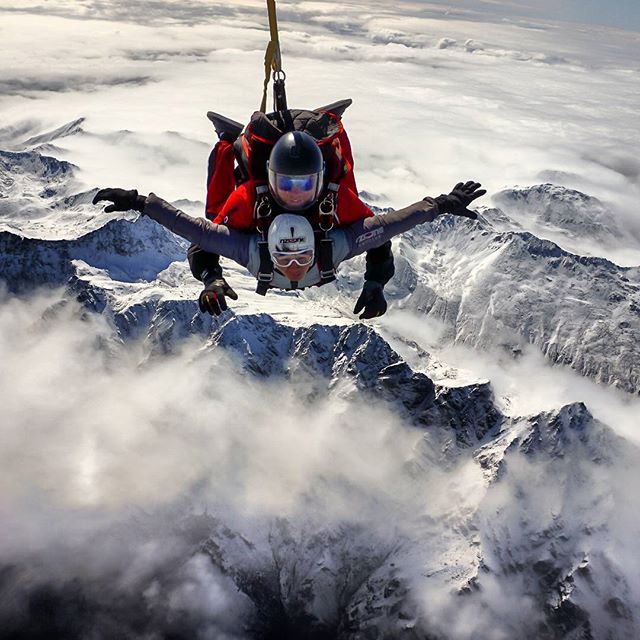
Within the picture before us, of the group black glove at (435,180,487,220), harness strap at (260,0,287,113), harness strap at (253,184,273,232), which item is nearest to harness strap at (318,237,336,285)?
harness strap at (253,184,273,232)

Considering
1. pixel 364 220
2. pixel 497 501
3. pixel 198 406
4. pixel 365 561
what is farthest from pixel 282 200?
pixel 198 406

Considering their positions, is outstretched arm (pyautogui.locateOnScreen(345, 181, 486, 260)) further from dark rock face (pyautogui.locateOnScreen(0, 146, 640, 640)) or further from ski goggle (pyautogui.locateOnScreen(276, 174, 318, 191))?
dark rock face (pyautogui.locateOnScreen(0, 146, 640, 640))

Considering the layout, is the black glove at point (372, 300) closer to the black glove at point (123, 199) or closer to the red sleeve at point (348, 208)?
the red sleeve at point (348, 208)

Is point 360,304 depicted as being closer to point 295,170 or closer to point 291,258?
point 291,258

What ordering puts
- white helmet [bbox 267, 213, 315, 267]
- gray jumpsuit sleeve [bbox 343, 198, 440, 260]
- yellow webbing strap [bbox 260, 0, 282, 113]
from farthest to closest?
1. gray jumpsuit sleeve [bbox 343, 198, 440, 260]
2. white helmet [bbox 267, 213, 315, 267]
3. yellow webbing strap [bbox 260, 0, 282, 113]

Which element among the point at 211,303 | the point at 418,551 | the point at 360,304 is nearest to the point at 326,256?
the point at 360,304

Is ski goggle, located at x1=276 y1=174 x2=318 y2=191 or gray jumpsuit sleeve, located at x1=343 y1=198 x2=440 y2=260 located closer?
ski goggle, located at x1=276 y1=174 x2=318 y2=191

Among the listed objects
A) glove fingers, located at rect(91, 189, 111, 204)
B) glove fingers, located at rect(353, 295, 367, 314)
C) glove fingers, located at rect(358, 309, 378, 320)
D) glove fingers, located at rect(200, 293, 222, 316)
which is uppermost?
glove fingers, located at rect(91, 189, 111, 204)

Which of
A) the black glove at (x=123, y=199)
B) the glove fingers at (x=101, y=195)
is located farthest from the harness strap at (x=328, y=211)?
the glove fingers at (x=101, y=195)
